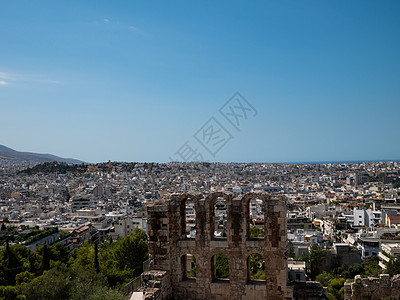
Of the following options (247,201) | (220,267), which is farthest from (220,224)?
(247,201)

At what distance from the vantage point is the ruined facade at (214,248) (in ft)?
39.3

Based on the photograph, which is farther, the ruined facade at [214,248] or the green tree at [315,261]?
the green tree at [315,261]

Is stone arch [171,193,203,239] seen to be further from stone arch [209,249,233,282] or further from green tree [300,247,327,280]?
green tree [300,247,327,280]

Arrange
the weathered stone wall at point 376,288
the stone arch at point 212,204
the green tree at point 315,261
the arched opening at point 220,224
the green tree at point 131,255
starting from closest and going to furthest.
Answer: the stone arch at point 212,204 < the weathered stone wall at point 376,288 < the arched opening at point 220,224 < the green tree at point 131,255 < the green tree at point 315,261

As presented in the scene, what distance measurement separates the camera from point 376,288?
13.4m

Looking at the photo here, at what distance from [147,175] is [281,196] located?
18720 centimetres

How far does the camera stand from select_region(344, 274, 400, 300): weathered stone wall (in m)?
13.1

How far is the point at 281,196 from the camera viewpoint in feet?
39.3

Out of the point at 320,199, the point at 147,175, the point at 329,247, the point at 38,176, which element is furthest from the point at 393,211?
the point at 38,176

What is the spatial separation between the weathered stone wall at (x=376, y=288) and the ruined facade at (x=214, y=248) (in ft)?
11.1

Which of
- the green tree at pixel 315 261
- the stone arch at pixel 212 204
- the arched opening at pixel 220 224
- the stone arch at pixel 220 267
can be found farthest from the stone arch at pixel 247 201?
the green tree at pixel 315 261

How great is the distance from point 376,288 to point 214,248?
593 centimetres

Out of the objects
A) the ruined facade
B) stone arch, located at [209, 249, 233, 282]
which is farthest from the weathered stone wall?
stone arch, located at [209, 249, 233, 282]

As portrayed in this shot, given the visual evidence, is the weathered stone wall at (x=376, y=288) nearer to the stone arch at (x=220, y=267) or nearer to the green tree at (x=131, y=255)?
the stone arch at (x=220, y=267)
